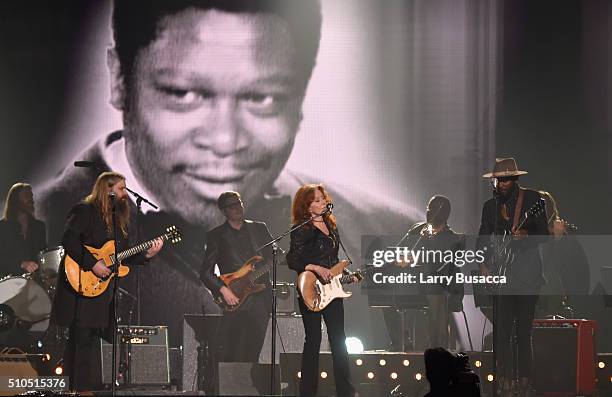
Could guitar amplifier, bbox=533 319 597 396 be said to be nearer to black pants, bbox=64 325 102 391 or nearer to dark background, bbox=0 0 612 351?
dark background, bbox=0 0 612 351

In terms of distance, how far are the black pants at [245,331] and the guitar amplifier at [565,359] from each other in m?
2.71

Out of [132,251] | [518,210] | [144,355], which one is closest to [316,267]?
[132,251]

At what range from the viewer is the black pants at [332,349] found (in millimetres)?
8609

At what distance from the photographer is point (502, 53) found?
39.6 feet

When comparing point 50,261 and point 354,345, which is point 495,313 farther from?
point 50,261

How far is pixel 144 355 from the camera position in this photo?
1027cm

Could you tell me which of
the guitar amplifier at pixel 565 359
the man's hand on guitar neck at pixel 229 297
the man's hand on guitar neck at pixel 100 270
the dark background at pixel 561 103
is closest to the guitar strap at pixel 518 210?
the guitar amplifier at pixel 565 359

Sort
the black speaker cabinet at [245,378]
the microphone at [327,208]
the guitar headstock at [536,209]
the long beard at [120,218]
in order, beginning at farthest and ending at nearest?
the guitar headstock at [536,209], the black speaker cabinet at [245,378], the long beard at [120,218], the microphone at [327,208]

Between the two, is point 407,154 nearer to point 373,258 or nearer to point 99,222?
point 373,258

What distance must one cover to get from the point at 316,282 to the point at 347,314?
3.37 m

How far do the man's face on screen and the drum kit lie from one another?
57.9 inches

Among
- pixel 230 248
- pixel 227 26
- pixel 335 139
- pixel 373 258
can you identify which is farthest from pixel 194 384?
pixel 227 26

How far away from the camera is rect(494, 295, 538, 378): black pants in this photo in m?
9.29

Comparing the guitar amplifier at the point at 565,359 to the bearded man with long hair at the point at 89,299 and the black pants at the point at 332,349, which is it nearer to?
the black pants at the point at 332,349
